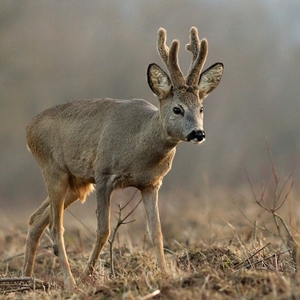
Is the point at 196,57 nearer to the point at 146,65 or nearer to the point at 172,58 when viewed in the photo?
the point at 172,58

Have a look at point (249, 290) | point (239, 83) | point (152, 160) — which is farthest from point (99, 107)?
point (239, 83)

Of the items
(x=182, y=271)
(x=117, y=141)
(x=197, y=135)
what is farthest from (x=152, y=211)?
(x=182, y=271)

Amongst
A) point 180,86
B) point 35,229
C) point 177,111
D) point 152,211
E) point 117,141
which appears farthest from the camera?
point 35,229

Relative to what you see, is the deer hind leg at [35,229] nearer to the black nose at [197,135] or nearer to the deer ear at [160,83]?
the deer ear at [160,83]

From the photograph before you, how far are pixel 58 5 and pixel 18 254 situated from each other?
1536 inches

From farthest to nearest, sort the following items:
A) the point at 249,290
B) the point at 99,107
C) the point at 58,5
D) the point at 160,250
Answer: the point at 58,5 < the point at 99,107 < the point at 160,250 < the point at 249,290

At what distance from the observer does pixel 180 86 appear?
8.70m

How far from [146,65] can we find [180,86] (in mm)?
34681

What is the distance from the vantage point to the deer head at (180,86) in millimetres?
8445

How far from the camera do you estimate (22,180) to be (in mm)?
33000

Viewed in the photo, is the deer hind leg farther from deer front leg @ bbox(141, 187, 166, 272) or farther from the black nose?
the black nose

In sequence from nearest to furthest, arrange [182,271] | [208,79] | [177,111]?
[182,271], [177,111], [208,79]

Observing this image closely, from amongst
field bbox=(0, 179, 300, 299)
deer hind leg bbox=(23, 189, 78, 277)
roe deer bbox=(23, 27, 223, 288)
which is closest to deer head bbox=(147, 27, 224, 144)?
roe deer bbox=(23, 27, 223, 288)

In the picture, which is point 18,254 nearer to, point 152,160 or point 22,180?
point 152,160
